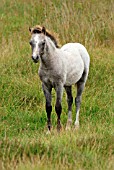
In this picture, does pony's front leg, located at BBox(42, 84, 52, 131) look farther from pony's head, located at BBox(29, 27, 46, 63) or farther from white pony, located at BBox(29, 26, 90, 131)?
pony's head, located at BBox(29, 27, 46, 63)

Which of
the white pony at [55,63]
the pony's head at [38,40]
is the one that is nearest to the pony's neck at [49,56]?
the white pony at [55,63]

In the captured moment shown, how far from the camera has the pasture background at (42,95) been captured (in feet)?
17.3

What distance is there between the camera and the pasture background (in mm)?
5285

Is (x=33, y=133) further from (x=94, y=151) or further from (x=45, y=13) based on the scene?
(x=45, y=13)

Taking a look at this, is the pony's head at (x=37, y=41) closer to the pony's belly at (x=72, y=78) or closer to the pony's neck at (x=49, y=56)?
the pony's neck at (x=49, y=56)

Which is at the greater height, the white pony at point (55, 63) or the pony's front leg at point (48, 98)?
the white pony at point (55, 63)

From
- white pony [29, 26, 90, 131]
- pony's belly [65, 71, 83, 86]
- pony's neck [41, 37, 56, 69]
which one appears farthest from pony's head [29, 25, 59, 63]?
pony's belly [65, 71, 83, 86]

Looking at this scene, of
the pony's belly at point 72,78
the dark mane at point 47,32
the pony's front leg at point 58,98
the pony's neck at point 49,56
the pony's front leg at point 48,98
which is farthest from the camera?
the pony's belly at point 72,78

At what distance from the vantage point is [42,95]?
8727mm

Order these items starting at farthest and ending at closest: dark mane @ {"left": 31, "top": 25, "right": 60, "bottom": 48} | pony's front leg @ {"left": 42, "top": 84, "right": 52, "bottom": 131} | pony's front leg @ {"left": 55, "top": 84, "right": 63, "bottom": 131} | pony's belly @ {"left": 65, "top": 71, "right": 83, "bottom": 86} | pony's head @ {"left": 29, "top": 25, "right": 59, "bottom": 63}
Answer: pony's belly @ {"left": 65, "top": 71, "right": 83, "bottom": 86}, pony's front leg @ {"left": 42, "top": 84, "right": 52, "bottom": 131}, pony's front leg @ {"left": 55, "top": 84, "right": 63, "bottom": 131}, dark mane @ {"left": 31, "top": 25, "right": 60, "bottom": 48}, pony's head @ {"left": 29, "top": 25, "right": 59, "bottom": 63}

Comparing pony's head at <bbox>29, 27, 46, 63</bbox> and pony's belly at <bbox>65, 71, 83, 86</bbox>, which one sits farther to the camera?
pony's belly at <bbox>65, 71, 83, 86</bbox>

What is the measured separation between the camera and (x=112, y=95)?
8945 millimetres

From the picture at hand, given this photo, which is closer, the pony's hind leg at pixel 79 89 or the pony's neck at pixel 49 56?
the pony's neck at pixel 49 56

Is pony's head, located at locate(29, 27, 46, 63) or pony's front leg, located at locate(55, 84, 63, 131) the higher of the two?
pony's head, located at locate(29, 27, 46, 63)
